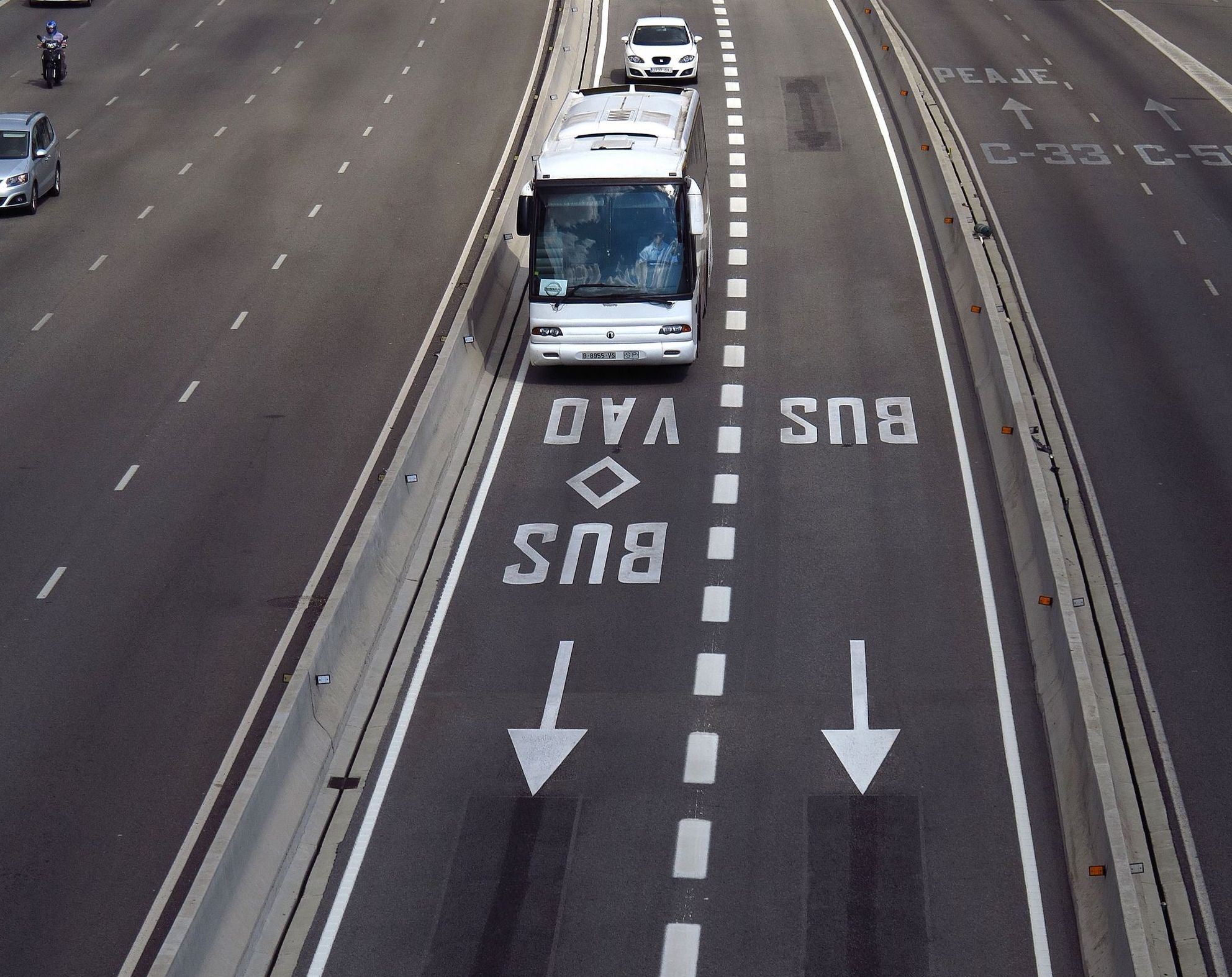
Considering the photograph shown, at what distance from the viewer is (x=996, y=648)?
48.7 ft

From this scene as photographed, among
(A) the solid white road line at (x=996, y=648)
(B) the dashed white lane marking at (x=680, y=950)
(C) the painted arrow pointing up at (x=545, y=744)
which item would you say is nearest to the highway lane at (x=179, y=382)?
(C) the painted arrow pointing up at (x=545, y=744)

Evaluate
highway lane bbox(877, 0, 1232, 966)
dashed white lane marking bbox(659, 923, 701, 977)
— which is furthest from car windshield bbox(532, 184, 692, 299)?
dashed white lane marking bbox(659, 923, 701, 977)

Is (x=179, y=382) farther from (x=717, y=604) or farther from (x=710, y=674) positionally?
(x=710, y=674)

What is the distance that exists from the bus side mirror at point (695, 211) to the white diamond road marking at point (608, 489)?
155 inches

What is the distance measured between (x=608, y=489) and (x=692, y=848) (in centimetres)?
685

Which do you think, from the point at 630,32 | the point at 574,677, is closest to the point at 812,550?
the point at 574,677

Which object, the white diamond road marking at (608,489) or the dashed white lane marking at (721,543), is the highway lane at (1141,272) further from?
the white diamond road marking at (608,489)

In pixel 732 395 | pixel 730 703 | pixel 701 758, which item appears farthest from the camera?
pixel 732 395

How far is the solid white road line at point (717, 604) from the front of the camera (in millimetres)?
15531

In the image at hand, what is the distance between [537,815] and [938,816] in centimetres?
338

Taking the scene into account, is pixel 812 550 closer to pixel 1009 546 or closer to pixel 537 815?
pixel 1009 546

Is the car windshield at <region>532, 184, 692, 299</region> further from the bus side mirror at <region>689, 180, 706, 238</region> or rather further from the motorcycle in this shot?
the motorcycle

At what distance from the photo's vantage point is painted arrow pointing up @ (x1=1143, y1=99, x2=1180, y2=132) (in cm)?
3347

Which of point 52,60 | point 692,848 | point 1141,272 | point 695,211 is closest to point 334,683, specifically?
point 692,848
